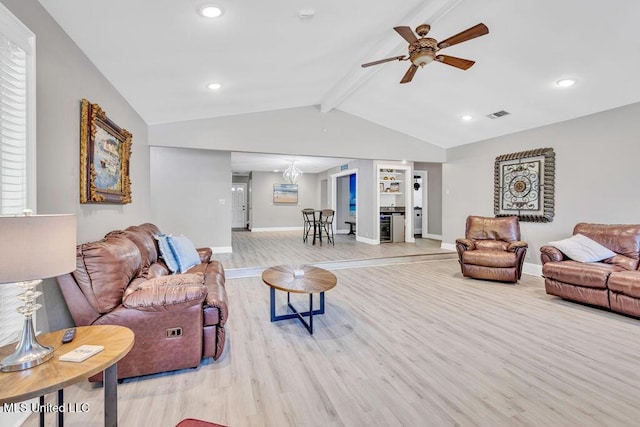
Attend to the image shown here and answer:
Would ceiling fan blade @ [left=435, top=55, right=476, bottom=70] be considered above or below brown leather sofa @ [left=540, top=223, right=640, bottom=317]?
above

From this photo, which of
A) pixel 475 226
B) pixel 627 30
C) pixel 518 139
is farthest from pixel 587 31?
pixel 475 226

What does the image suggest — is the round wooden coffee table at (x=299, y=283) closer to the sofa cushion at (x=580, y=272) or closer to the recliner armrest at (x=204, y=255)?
the recliner armrest at (x=204, y=255)

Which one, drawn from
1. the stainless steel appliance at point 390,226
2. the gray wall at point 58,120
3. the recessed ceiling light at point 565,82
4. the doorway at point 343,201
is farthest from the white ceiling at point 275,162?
the gray wall at point 58,120

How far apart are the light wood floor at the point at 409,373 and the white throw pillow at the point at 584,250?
0.69 m

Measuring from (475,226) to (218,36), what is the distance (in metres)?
4.72

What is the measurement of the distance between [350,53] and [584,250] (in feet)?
12.3

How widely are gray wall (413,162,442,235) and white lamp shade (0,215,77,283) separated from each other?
8.81 m

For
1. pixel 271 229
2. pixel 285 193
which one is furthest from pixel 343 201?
pixel 271 229

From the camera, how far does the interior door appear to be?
38.5ft

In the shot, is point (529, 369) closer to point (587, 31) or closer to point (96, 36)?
point (587, 31)

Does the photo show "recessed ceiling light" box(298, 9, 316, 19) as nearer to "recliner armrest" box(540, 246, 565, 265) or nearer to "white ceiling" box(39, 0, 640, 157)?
"white ceiling" box(39, 0, 640, 157)

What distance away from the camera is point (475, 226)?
5.21 metres

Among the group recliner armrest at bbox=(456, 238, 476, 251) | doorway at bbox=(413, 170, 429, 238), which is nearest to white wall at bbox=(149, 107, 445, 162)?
recliner armrest at bbox=(456, 238, 476, 251)

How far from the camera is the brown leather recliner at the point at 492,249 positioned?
14.4ft
